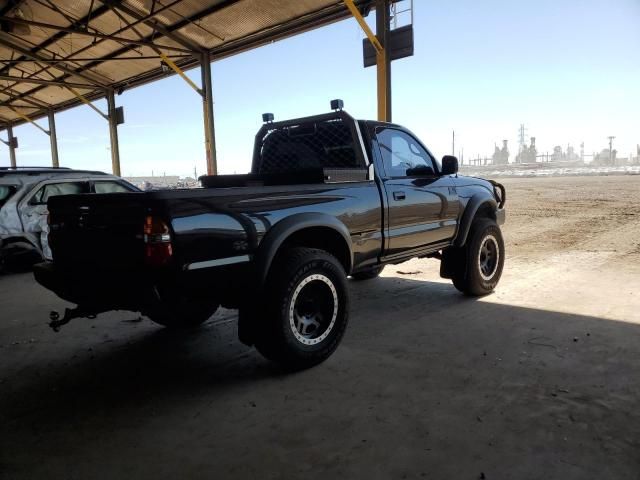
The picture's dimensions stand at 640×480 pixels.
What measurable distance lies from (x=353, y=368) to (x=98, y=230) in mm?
1937

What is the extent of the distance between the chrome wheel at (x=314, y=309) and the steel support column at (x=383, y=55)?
689 cm

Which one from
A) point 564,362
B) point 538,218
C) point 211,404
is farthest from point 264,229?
point 538,218

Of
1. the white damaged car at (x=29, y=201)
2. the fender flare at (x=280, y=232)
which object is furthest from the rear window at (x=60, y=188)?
the fender flare at (x=280, y=232)

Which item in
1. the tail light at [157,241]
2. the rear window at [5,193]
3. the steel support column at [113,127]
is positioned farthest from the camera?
the steel support column at [113,127]

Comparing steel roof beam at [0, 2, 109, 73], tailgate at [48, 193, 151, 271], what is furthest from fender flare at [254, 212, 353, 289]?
steel roof beam at [0, 2, 109, 73]

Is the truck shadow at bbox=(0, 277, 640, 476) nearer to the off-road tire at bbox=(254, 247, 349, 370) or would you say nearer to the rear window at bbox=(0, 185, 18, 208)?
the off-road tire at bbox=(254, 247, 349, 370)

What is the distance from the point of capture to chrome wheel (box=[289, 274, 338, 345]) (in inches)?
124

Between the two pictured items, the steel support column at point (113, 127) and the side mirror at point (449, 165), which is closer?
the side mirror at point (449, 165)

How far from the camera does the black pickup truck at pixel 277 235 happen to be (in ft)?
8.42

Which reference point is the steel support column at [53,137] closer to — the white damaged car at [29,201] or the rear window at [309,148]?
the white damaged car at [29,201]

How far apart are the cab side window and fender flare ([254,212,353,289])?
43.9 inches

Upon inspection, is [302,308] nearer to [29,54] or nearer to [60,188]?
[60,188]

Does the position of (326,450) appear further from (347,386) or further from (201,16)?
(201,16)

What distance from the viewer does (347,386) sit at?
288 centimetres
